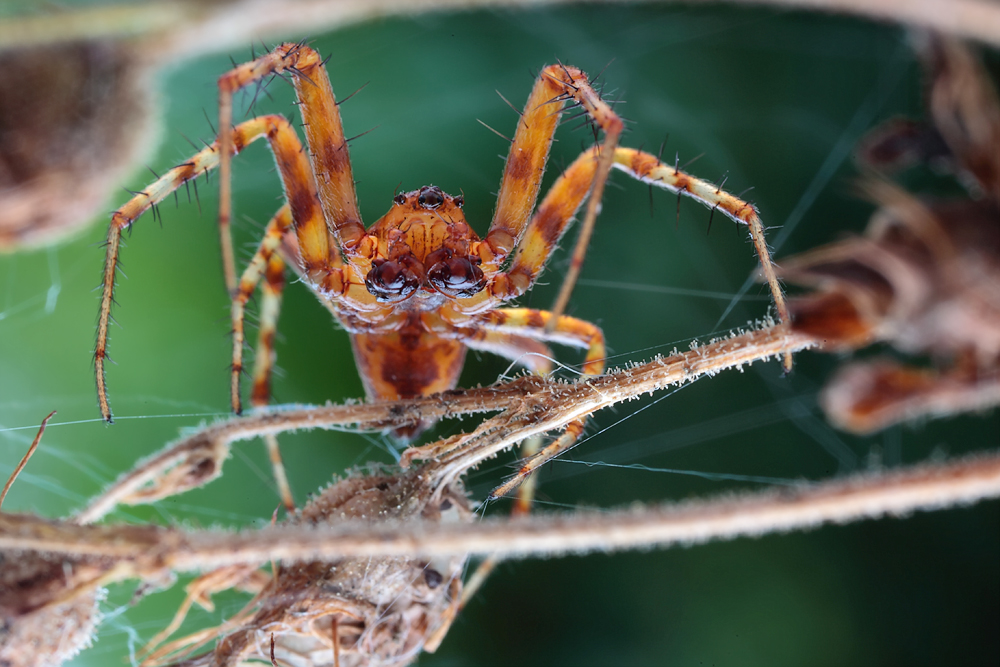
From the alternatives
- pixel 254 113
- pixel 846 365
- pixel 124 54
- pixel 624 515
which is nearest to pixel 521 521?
pixel 624 515

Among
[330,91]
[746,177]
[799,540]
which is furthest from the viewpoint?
[799,540]

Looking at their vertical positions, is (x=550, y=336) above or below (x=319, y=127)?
below

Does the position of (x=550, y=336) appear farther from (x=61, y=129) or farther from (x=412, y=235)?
(x=61, y=129)

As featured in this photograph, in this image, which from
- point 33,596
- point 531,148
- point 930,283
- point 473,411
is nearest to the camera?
point 930,283

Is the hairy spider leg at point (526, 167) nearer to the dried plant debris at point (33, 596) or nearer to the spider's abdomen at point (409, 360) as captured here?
the spider's abdomen at point (409, 360)

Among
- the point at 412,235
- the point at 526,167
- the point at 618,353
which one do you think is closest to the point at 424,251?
the point at 412,235

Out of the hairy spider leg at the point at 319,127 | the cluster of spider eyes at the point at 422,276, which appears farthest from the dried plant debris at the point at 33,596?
the cluster of spider eyes at the point at 422,276

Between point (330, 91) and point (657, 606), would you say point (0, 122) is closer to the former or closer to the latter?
point (330, 91)
